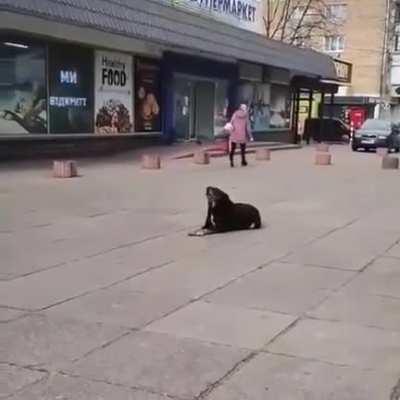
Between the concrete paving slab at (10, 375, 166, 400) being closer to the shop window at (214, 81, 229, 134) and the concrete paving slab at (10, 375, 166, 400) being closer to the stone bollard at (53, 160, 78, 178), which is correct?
the stone bollard at (53, 160, 78, 178)

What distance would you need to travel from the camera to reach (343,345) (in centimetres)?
494

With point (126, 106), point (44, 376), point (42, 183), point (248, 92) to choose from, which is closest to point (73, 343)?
point (44, 376)

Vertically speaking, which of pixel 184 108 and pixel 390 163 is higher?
pixel 184 108

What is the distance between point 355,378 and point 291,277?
2618 mm

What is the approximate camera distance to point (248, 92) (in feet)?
102

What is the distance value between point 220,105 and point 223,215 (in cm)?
2018

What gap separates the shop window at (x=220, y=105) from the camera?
28.8 meters

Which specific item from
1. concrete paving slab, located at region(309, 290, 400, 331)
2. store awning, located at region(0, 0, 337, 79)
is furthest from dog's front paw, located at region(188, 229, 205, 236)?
store awning, located at region(0, 0, 337, 79)

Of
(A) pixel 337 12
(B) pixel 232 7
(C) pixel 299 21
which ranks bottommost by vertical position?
(B) pixel 232 7

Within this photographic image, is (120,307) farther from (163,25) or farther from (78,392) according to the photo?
(163,25)

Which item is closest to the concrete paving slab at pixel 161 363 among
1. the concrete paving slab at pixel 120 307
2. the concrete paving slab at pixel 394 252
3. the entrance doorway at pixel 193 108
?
the concrete paving slab at pixel 120 307

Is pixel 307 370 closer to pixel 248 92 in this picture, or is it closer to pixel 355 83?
pixel 248 92

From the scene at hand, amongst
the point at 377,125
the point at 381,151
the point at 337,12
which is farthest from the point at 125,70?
the point at 337,12

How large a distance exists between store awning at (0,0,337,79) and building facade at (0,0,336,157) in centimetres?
3
